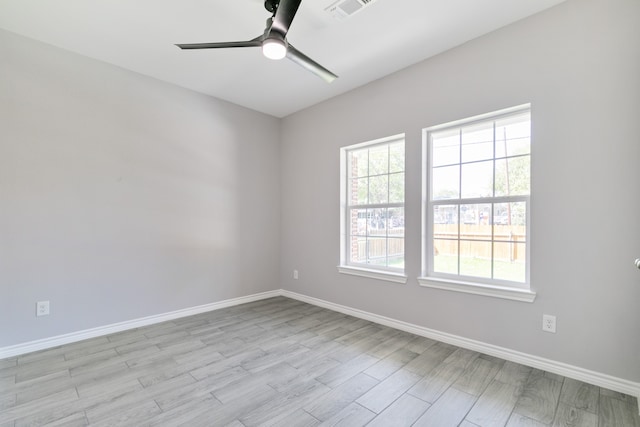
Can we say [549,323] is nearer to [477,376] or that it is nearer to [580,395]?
[580,395]

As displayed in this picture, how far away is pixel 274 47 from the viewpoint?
6.23ft

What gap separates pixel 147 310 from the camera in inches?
128

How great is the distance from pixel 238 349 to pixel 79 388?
1.13 metres

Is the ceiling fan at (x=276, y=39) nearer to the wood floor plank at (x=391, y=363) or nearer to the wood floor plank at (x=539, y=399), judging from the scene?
the wood floor plank at (x=391, y=363)

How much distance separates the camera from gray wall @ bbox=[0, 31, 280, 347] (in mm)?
2572

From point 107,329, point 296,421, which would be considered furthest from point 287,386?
point 107,329

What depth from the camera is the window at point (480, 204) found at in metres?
2.45

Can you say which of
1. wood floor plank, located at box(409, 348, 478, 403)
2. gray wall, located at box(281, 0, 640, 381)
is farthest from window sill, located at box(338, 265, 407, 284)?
wood floor plank, located at box(409, 348, 478, 403)

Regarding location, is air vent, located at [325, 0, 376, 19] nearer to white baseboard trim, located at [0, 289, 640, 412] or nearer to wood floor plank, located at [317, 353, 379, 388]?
Answer: wood floor plank, located at [317, 353, 379, 388]

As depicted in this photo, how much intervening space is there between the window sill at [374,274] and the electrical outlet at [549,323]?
118 centimetres

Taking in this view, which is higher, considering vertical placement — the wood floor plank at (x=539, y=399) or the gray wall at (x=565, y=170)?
the gray wall at (x=565, y=170)

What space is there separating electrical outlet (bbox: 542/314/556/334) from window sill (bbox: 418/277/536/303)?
0.15 m

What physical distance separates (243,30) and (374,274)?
9.12 ft

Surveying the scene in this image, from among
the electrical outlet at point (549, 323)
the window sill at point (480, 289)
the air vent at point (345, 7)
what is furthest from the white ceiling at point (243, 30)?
the electrical outlet at point (549, 323)
